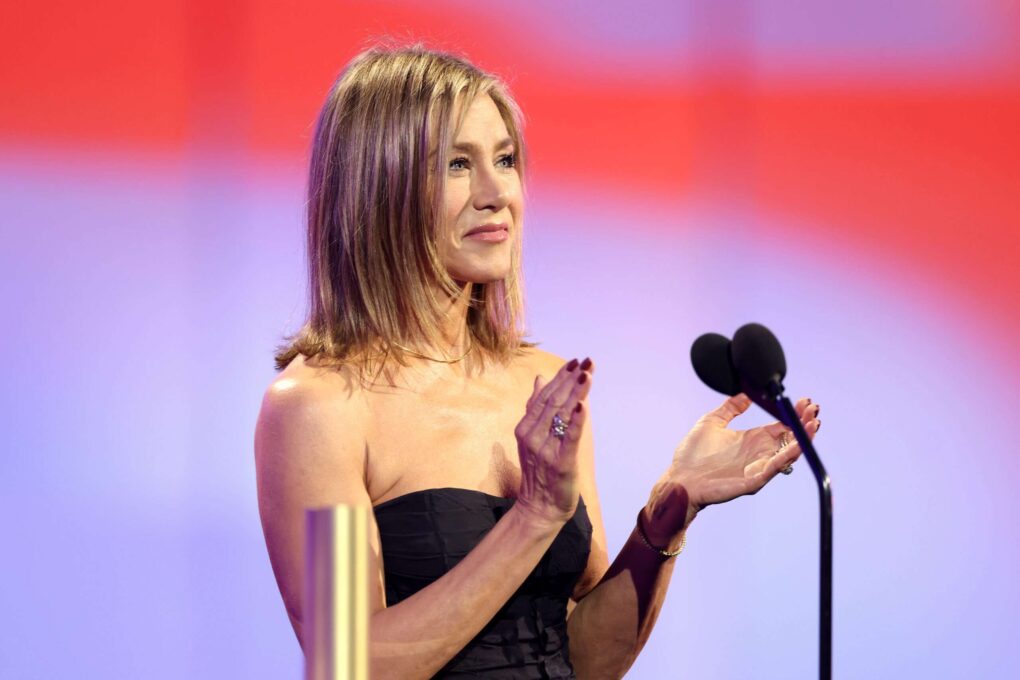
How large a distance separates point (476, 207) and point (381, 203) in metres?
0.12

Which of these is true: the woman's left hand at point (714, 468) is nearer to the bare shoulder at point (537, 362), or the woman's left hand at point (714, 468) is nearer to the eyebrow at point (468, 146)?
the bare shoulder at point (537, 362)

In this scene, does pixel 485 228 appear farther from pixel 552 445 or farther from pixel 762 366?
pixel 762 366

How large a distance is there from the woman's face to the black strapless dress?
28 centimetres

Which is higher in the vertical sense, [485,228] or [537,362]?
[485,228]

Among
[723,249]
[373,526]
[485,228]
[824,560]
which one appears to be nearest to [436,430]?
[373,526]

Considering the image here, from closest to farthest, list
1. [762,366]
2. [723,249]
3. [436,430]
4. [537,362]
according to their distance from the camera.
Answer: [762,366], [436,430], [537,362], [723,249]

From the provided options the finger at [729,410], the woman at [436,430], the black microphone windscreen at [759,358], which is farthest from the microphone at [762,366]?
the finger at [729,410]

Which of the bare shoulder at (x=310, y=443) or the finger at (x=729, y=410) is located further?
the finger at (x=729, y=410)

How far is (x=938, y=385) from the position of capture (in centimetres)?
246

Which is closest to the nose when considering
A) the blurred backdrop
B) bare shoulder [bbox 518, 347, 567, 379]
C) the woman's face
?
the woman's face

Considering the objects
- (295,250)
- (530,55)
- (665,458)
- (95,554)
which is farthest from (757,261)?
(95,554)

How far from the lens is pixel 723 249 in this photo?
2.45 m

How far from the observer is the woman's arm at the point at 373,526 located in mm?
1310

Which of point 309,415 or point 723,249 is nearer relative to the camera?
point 309,415
